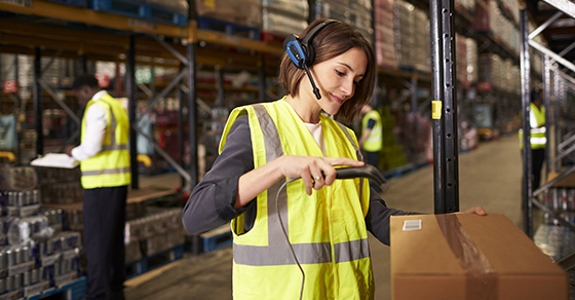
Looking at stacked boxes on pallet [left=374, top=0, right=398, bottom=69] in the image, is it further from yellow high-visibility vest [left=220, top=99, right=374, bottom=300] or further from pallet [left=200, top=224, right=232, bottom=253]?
yellow high-visibility vest [left=220, top=99, right=374, bottom=300]

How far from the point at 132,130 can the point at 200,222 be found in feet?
17.7

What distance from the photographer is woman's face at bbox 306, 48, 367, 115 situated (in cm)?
158

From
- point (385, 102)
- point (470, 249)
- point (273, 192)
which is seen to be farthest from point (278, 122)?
point (385, 102)

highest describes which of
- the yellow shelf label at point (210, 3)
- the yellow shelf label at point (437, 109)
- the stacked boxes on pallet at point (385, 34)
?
the stacked boxes on pallet at point (385, 34)

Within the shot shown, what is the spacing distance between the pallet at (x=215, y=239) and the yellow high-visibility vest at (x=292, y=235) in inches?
176

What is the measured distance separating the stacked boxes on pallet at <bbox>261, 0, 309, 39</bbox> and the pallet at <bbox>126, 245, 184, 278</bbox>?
10.3ft

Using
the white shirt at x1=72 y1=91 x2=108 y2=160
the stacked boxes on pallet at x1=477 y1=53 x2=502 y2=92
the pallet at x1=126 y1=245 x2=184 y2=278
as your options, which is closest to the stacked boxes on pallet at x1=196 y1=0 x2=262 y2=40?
the white shirt at x1=72 y1=91 x2=108 y2=160

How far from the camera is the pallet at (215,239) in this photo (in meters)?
5.93

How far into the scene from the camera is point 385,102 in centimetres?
1501

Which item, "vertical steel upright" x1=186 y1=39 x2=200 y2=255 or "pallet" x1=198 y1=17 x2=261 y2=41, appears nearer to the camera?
"vertical steel upright" x1=186 y1=39 x2=200 y2=255

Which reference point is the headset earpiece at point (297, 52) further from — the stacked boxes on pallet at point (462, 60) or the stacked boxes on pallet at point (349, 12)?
the stacked boxes on pallet at point (462, 60)

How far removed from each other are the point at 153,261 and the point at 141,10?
9.19 ft

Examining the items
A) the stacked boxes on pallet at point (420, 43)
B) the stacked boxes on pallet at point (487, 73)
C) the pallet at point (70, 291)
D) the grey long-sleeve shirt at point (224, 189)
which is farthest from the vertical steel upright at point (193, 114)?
the stacked boxes on pallet at point (487, 73)

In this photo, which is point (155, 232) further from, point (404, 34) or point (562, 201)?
point (404, 34)
